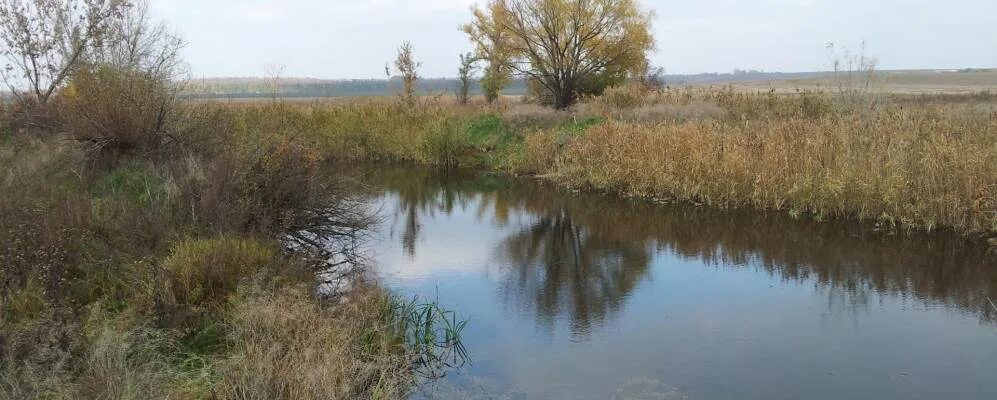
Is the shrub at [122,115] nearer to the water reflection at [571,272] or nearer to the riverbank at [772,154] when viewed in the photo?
the riverbank at [772,154]

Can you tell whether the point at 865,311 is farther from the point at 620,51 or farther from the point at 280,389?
the point at 620,51

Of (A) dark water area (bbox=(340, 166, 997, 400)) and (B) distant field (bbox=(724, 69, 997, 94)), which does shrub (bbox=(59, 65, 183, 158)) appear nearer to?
(A) dark water area (bbox=(340, 166, 997, 400))

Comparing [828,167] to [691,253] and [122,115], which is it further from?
[122,115]

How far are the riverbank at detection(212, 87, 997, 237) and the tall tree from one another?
26.6 feet

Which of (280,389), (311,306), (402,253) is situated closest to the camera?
(280,389)

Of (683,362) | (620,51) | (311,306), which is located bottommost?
(683,362)

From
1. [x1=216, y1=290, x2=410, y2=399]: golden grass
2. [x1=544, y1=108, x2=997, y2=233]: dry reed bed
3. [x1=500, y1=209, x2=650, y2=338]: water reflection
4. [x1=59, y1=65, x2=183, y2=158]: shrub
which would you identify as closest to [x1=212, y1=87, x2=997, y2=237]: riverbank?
[x1=544, y1=108, x2=997, y2=233]: dry reed bed

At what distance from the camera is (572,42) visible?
2964cm

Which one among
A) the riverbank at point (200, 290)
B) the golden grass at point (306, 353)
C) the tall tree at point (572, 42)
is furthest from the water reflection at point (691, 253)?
the tall tree at point (572, 42)

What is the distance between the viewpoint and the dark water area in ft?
18.7

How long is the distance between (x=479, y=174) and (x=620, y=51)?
1336 centimetres

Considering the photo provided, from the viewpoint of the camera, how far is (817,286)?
837 cm

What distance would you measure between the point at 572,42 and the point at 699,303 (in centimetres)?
2311

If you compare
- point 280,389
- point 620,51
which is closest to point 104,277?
point 280,389
